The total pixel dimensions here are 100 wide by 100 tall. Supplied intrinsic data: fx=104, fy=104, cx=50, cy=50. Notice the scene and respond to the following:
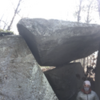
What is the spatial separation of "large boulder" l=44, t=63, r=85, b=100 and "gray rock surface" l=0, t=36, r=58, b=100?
1.69 metres

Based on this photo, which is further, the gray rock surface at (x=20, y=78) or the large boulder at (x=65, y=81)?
the large boulder at (x=65, y=81)

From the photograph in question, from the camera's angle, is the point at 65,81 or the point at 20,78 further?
the point at 65,81

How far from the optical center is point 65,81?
412 cm

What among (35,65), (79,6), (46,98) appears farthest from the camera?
(79,6)

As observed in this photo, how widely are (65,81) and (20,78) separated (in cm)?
242

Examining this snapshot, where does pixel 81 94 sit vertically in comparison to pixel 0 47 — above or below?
below

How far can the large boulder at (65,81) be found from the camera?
3.80m

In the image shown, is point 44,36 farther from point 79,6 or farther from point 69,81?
point 79,6

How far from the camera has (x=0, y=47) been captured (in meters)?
2.55

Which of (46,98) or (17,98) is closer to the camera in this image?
(17,98)

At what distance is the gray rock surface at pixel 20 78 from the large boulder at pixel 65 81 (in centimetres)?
169

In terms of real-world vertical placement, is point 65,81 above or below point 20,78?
below

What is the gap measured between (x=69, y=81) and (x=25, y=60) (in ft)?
8.22

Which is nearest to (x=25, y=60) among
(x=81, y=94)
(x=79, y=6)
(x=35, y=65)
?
(x=35, y=65)
